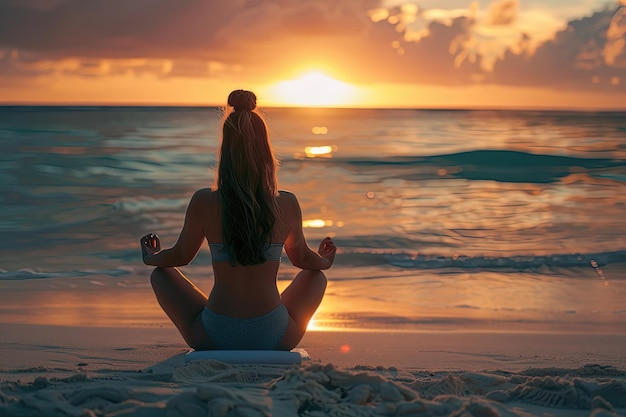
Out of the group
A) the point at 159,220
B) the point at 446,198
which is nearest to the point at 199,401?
the point at 159,220

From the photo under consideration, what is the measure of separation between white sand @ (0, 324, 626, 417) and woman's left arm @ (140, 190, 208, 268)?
0.53 metres

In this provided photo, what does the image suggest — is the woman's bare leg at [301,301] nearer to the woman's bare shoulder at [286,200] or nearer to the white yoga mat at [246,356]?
the white yoga mat at [246,356]

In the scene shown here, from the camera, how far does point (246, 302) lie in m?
4.25

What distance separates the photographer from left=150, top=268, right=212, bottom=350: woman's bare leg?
4.34m

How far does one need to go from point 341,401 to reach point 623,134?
133ft

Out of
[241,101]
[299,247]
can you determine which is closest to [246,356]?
[299,247]

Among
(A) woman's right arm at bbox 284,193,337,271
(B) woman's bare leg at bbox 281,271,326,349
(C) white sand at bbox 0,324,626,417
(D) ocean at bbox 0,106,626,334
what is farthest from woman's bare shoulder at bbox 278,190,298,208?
(C) white sand at bbox 0,324,626,417

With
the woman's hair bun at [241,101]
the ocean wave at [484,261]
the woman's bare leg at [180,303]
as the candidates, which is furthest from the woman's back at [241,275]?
the ocean wave at [484,261]

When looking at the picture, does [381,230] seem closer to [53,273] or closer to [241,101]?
[53,273]

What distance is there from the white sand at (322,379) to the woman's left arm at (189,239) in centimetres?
53

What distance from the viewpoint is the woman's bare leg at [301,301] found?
441 cm

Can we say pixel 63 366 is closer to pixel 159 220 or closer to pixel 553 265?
pixel 553 265

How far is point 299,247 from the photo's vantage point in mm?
4379

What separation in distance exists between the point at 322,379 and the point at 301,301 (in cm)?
121
